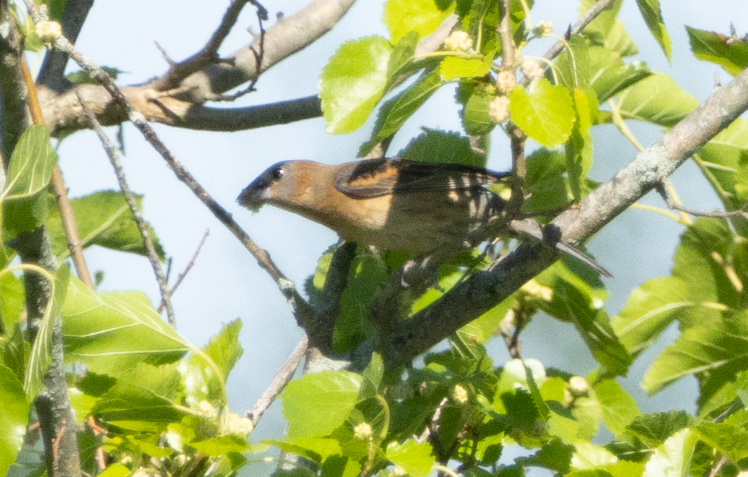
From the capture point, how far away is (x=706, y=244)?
293 cm

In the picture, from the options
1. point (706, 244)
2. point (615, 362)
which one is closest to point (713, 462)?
point (615, 362)

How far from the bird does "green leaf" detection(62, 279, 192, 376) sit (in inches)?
68.3

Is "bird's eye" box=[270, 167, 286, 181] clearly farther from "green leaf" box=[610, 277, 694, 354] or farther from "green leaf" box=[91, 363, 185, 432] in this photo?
"green leaf" box=[91, 363, 185, 432]

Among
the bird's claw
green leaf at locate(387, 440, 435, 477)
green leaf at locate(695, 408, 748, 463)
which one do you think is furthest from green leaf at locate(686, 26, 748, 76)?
green leaf at locate(387, 440, 435, 477)

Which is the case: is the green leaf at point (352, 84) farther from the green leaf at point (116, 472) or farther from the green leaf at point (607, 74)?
the green leaf at point (607, 74)

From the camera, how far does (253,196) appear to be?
13.9 ft

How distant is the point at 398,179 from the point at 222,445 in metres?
2.67

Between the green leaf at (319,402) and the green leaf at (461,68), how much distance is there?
0.76 m

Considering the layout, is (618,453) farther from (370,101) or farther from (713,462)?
(370,101)

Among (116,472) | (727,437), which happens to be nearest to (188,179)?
(116,472)

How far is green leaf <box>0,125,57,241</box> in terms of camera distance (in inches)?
60.5

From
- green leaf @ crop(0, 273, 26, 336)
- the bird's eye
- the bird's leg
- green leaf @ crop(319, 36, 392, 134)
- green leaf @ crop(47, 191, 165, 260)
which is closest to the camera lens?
green leaf @ crop(319, 36, 392, 134)

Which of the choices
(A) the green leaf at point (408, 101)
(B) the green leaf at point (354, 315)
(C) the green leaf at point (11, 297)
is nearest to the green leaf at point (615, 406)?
(B) the green leaf at point (354, 315)

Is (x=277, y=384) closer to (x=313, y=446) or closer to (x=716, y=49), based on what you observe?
(x=313, y=446)
